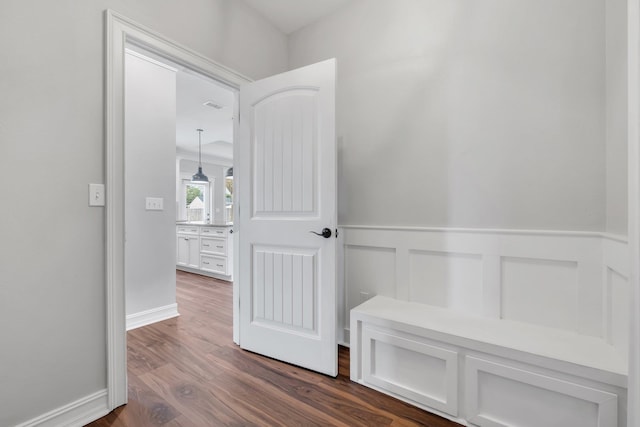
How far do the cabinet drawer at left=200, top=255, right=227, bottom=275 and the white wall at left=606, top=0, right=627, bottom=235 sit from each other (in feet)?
14.3

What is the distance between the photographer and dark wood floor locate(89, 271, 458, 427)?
1.46 m

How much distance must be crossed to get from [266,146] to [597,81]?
1874mm

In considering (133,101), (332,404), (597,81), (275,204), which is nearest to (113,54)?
(275,204)

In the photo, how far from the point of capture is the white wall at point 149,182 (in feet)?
8.94

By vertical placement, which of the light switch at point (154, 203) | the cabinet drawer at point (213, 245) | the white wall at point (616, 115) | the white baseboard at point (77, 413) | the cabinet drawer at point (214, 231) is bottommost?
the white baseboard at point (77, 413)

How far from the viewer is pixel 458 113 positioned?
1.81 m

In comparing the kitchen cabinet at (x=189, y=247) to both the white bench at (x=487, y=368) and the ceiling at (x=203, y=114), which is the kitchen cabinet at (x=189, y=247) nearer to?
the ceiling at (x=203, y=114)

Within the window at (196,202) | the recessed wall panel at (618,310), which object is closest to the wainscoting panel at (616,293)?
the recessed wall panel at (618,310)

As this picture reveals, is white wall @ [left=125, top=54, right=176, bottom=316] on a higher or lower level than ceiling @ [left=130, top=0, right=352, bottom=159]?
lower

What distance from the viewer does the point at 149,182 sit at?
9.36 ft

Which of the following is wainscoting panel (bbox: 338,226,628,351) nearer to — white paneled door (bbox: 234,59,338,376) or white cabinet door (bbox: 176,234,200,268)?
white paneled door (bbox: 234,59,338,376)

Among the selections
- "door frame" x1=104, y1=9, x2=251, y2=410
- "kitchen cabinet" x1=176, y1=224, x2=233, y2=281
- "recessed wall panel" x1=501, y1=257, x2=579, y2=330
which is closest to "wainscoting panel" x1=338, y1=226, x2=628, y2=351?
"recessed wall panel" x1=501, y1=257, x2=579, y2=330

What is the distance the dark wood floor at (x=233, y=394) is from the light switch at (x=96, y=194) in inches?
42.9

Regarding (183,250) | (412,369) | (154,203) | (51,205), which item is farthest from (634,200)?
(183,250)
